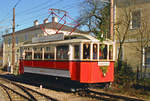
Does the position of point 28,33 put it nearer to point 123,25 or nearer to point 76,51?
point 123,25

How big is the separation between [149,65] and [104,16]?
5.34 m

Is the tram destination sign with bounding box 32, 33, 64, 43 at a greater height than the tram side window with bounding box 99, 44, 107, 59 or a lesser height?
greater

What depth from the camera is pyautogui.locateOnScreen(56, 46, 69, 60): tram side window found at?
10156 mm

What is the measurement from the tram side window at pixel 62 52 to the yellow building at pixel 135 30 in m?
4.39

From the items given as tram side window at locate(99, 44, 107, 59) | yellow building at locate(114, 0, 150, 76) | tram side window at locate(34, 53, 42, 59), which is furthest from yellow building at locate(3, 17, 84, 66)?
tram side window at locate(99, 44, 107, 59)

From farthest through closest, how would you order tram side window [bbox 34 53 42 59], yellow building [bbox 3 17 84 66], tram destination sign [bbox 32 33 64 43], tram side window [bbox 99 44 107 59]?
1. yellow building [bbox 3 17 84 66]
2. tram side window [bbox 34 53 42 59]
3. tram destination sign [bbox 32 33 64 43]
4. tram side window [bbox 99 44 107 59]

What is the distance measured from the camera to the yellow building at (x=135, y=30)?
1241 centimetres

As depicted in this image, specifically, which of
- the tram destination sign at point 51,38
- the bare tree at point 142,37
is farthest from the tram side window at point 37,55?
the bare tree at point 142,37

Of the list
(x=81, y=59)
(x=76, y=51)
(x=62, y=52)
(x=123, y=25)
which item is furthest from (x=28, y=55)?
(x=123, y=25)

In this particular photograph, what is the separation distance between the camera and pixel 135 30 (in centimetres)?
1354

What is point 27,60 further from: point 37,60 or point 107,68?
point 107,68

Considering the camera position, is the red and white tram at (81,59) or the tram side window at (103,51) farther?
the tram side window at (103,51)

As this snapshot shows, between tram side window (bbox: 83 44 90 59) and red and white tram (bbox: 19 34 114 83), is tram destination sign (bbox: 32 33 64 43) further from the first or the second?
tram side window (bbox: 83 44 90 59)

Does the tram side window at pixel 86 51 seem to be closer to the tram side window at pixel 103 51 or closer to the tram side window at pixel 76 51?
the tram side window at pixel 76 51
